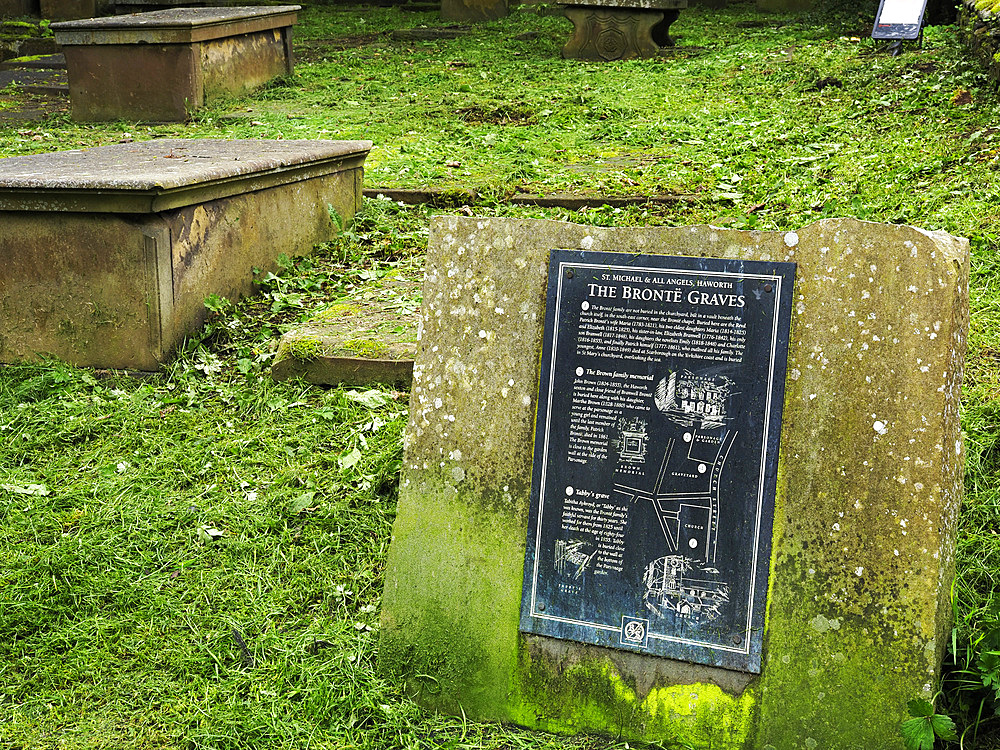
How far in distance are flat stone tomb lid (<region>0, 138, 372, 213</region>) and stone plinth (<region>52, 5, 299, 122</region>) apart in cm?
356

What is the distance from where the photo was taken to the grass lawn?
266 cm

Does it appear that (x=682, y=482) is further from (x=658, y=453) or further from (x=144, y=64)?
(x=144, y=64)

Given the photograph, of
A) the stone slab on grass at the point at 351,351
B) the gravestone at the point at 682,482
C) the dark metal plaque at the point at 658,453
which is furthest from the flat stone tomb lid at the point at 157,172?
the dark metal plaque at the point at 658,453

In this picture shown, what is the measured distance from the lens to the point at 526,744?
2.50 m

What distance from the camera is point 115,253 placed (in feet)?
13.7

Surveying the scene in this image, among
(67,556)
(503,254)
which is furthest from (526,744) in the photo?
(67,556)

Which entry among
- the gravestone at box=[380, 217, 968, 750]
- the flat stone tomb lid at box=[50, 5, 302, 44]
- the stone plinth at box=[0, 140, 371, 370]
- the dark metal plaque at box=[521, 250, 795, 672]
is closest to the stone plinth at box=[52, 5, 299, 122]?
the flat stone tomb lid at box=[50, 5, 302, 44]

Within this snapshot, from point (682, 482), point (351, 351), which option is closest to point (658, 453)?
point (682, 482)

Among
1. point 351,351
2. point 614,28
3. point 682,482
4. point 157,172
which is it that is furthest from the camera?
point 614,28

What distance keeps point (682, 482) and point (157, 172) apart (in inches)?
116

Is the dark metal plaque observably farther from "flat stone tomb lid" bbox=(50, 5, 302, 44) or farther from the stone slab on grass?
"flat stone tomb lid" bbox=(50, 5, 302, 44)

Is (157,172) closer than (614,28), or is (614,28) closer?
(157,172)

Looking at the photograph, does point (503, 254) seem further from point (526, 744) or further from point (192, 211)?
point (192, 211)

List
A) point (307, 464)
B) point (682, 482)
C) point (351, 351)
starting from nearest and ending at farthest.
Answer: point (682, 482) → point (307, 464) → point (351, 351)
